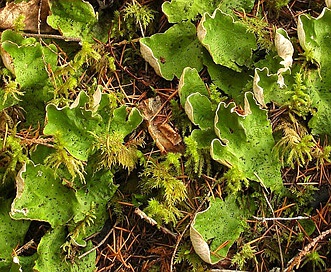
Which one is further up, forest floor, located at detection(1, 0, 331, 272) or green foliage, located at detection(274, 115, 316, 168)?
green foliage, located at detection(274, 115, 316, 168)

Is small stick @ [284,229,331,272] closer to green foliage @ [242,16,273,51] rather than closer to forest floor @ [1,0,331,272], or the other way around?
forest floor @ [1,0,331,272]

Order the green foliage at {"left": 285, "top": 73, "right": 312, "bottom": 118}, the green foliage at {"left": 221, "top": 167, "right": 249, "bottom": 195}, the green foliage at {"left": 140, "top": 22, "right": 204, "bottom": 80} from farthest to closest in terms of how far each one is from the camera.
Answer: the green foliage at {"left": 140, "top": 22, "right": 204, "bottom": 80}
the green foliage at {"left": 285, "top": 73, "right": 312, "bottom": 118}
the green foliage at {"left": 221, "top": 167, "right": 249, "bottom": 195}

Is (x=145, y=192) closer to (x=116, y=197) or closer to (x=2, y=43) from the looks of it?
(x=116, y=197)

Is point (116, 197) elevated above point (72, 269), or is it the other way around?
point (116, 197)

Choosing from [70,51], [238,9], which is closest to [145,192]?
[70,51]

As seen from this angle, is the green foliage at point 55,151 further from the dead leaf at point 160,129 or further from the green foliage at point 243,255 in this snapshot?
the green foliage at point 243,255

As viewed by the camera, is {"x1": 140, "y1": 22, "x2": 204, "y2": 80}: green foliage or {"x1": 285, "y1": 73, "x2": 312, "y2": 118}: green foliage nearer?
{"x1": 285, "y1": 73, "x2": 312, "y2": 118}: green foliage

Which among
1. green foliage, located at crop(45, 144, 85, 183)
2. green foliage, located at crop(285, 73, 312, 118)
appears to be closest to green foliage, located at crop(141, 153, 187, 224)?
green foliage, located at crop(45, 144, 85, 183)

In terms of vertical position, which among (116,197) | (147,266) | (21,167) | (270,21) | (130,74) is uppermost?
(270,21)
